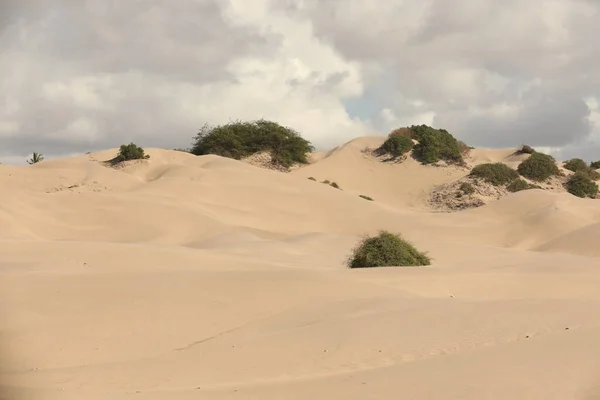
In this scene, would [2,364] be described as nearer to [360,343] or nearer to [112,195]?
[360,343]

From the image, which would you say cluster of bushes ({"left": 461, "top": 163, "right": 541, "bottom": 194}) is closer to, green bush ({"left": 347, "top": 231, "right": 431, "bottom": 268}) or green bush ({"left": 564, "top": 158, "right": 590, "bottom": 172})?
green bush ({"left": 564, "top": 158, "right": 590, "bottom": 172})

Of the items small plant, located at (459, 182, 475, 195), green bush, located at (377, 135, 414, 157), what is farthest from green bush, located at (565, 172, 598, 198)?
green bush, located at (377, 135, 414, 157)

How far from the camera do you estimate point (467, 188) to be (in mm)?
43625

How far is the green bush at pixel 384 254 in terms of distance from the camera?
16.7 metres

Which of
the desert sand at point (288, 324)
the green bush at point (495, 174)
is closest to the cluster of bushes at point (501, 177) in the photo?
the green bush at point (495, 174)

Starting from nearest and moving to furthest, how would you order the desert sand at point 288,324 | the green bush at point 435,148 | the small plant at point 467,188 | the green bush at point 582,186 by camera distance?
the desert sand at point 288,324 → the small plant at point 467,188 → the green bush at point 582,186 → the green bush at point 435,148

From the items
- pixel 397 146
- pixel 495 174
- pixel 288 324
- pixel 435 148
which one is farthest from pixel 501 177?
pixel 288 324

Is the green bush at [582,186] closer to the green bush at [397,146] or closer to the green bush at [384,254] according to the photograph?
the green bush at [397,146]

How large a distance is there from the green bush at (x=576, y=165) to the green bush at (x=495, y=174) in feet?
22.7

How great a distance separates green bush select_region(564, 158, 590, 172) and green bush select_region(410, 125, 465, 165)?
26.4 feet

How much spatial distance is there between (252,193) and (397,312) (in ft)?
86.3

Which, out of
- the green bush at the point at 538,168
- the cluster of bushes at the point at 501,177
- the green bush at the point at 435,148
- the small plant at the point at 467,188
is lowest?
the small plant at the point at 467,188

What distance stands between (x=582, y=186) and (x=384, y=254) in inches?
1352

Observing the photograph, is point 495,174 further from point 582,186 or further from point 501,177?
point 582,186
